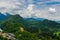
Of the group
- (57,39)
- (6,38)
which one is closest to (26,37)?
(6,38)

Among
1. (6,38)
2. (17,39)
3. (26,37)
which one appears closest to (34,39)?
(26,37)

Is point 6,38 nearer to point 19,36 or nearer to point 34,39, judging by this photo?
point 19,36

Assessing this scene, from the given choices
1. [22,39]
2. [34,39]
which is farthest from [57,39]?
[22,39]

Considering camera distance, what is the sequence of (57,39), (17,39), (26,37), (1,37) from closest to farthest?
(1,37)
(17,39)
(26,37)
(57,39)

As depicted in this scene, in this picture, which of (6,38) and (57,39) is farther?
(57,39)

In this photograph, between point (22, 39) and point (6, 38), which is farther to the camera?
point (22, 39)

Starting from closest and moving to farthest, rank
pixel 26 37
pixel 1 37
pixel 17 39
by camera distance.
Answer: pixel 1 37 → pixel 17 39 → pixel 26 37

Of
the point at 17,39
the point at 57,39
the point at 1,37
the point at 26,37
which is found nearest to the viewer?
the point at 1,37

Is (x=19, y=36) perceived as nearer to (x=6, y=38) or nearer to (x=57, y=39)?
(x=6, y=38)
